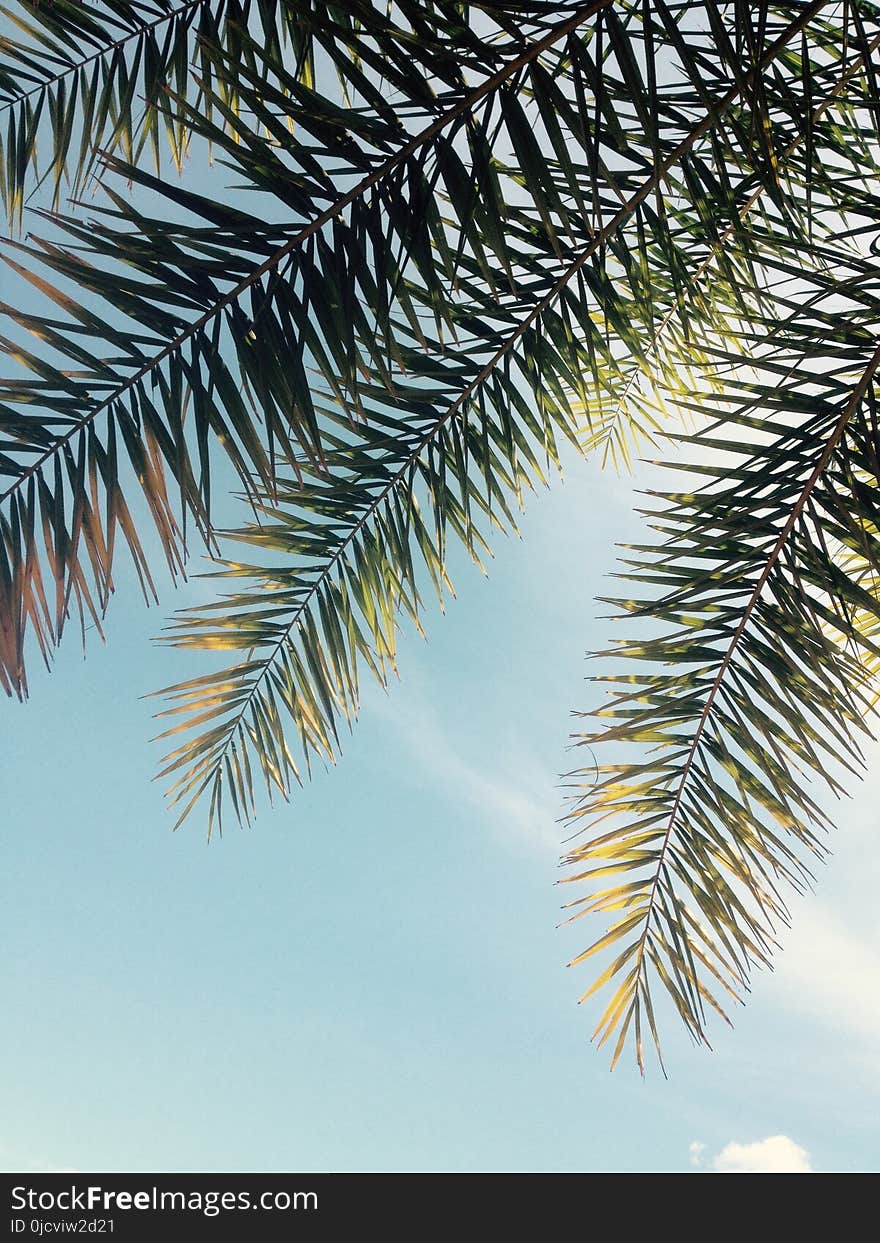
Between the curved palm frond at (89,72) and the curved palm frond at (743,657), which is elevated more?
the curved palm frond at (89,72)

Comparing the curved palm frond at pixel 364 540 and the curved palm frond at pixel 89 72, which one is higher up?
the curved palm frond at pixel 89 72

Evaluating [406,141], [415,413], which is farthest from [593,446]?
[406,141]

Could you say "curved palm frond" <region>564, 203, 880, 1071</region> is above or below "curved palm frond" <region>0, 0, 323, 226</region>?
below

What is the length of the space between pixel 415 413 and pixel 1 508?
93cm

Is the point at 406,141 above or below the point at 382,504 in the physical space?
below

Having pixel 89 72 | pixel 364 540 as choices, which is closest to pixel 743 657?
pixel 364 540

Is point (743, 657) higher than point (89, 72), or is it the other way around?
point (89, 72)

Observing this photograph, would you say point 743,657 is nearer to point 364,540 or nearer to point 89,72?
point 364,540

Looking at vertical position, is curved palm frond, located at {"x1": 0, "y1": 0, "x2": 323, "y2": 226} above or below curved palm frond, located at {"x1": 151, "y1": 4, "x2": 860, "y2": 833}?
above
